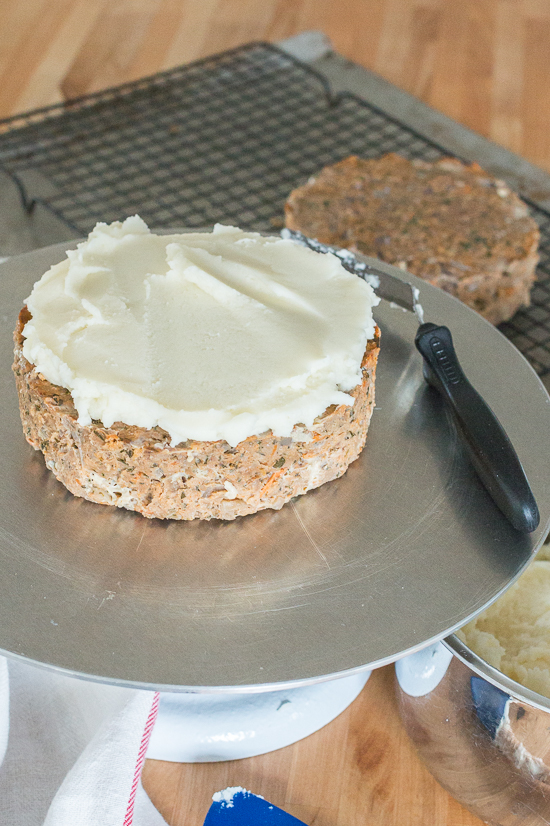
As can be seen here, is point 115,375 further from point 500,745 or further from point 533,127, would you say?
point 533,127

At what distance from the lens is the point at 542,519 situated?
97 cm

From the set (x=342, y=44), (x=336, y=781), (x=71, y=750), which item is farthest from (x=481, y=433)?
(x=342, y=44)

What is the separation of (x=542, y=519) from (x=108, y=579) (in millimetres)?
481

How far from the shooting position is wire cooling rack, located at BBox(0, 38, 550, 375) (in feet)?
7.02

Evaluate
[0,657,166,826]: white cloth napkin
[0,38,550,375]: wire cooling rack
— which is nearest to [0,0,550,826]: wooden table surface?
[0,38,550,375]: wire cooling rack

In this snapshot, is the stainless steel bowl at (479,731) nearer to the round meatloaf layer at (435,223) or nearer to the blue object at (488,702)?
the blue object at (488,702)

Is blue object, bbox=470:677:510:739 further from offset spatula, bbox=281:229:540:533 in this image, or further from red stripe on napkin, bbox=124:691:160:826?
red stripe on napkin, bbox=124:691:160:826

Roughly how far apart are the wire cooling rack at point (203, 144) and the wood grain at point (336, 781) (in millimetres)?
1057

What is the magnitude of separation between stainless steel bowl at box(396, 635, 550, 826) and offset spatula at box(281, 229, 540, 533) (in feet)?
0.53

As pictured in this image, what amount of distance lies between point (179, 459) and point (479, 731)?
1.50ft

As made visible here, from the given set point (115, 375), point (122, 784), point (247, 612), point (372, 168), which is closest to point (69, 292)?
point (115, 375)

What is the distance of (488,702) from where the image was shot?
3.10 feet

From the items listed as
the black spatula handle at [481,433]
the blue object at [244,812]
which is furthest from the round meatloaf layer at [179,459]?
the blue object at [244,812]

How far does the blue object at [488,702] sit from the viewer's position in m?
0.93
